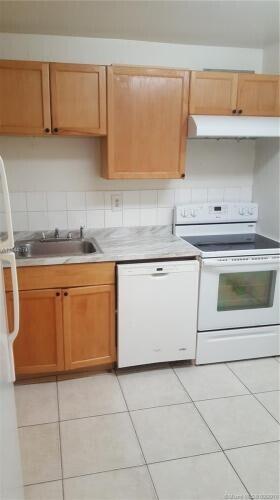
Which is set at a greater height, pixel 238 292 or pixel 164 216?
pixel 164 216

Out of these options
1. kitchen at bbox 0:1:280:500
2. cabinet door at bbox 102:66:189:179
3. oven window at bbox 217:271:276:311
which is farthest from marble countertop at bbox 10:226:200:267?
cabinet door at bbox 102:66:189:179

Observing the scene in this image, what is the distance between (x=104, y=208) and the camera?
2.83m

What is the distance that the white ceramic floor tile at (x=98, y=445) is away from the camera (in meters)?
1.80

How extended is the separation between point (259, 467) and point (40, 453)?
110cm

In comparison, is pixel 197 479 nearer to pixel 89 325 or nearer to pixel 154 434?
pixel 154 434

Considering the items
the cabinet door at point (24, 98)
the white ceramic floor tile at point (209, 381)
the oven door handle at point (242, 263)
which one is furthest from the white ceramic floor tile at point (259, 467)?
the cabinet door at point (24, 98)

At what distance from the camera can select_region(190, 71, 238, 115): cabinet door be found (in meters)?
2.45

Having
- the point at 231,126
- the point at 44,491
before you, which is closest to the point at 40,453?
the point at 44,491

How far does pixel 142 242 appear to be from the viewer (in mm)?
2646

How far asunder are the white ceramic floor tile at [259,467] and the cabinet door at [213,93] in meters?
2.07

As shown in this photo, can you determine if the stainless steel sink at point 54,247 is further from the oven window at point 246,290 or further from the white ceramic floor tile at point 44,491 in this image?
the white ceramic floor tile at point 44,491

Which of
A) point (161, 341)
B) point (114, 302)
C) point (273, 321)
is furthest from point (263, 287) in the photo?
point (114, 302)

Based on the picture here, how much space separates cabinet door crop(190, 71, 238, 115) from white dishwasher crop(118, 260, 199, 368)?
1.06 metres

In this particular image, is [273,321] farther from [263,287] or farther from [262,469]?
[262,469]
